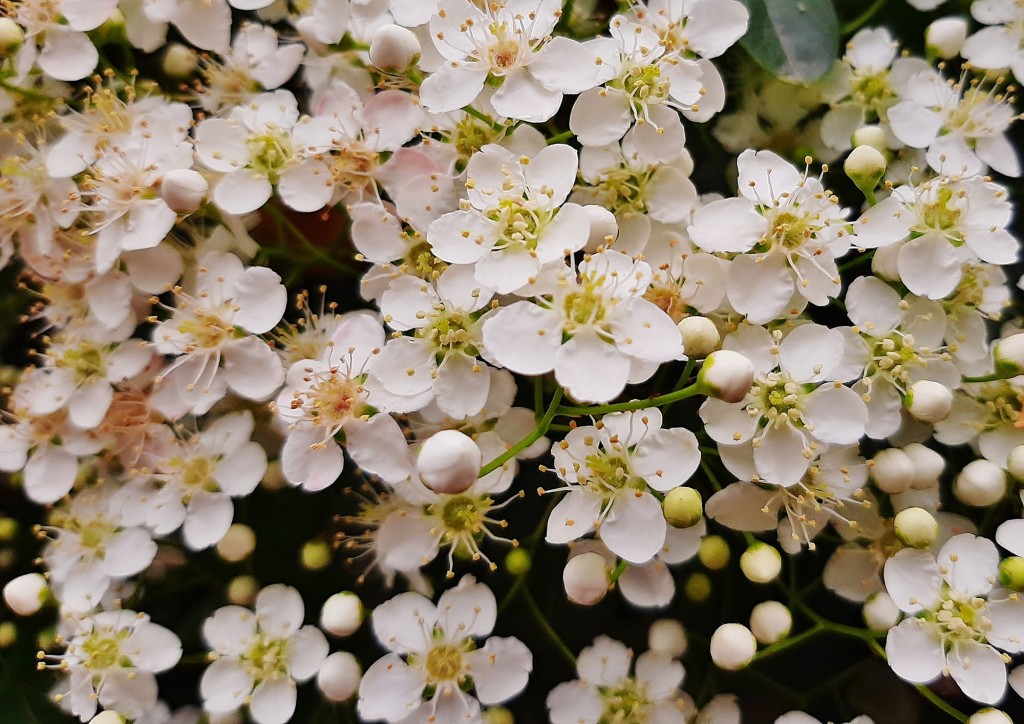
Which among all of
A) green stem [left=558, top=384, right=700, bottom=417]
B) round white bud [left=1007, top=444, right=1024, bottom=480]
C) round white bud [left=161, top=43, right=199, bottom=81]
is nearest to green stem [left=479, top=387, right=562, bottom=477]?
green stem [left=558, top=384, right=700, bottom=417]

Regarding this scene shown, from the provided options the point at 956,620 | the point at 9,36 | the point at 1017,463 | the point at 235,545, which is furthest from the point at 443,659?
the point at 9,36

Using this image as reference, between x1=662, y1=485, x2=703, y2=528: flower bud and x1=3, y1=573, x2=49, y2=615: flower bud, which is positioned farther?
x1=3, y1=573, x2=49, y2=615: flower bud

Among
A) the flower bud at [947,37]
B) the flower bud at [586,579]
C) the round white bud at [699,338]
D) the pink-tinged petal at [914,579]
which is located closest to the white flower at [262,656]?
the flower bud at [586,579]

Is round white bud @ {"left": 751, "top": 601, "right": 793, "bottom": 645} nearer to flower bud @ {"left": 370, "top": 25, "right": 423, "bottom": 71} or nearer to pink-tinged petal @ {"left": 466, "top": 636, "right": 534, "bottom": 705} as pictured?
pink-tinged petal @ {"left": 466, "top": 636, "right": 534, "bottom": 705}

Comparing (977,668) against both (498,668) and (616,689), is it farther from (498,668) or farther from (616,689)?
(498,668)

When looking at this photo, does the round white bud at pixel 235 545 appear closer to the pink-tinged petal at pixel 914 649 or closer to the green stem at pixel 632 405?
the green stem at pixel 632 405

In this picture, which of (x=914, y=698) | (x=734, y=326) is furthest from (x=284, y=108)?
(x=914, y=698)
